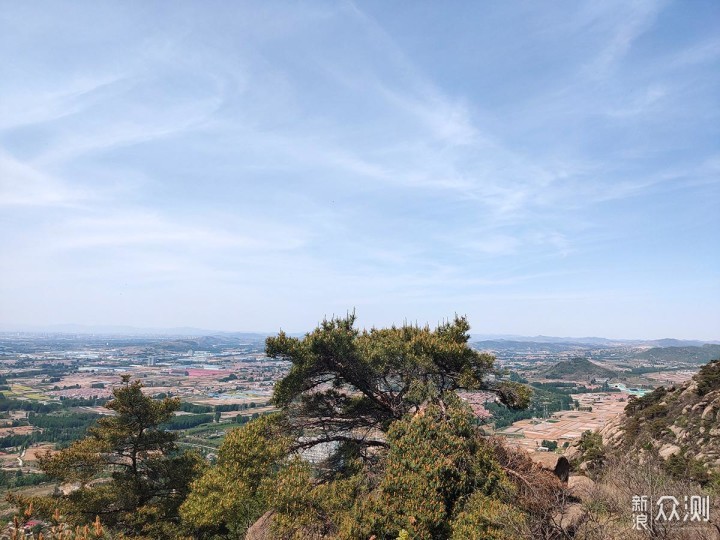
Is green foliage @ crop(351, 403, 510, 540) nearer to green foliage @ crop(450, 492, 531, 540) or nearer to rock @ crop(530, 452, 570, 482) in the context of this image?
green foliage @ crop(450, 492, 531, 540)

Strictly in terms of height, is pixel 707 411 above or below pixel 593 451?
above

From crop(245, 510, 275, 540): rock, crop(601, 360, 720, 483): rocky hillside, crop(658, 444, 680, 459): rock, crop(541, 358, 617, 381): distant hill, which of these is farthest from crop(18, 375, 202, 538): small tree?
crop(541, 358, 617, 381): distant hill

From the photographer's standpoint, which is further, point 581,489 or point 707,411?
point 707,411

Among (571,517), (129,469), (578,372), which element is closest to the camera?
(571,517)

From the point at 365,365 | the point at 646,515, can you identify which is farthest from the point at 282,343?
the point at 646,515

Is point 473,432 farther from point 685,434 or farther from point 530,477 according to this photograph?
point 685,434

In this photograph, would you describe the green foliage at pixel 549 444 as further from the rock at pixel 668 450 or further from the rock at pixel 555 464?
the rock at pixel 555 464

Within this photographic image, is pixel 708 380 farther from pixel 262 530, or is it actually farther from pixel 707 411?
pixel 262 530

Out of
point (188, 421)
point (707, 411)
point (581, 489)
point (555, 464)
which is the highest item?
point (555, 464)

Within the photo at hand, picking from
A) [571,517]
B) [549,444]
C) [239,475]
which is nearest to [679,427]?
[571,517]
